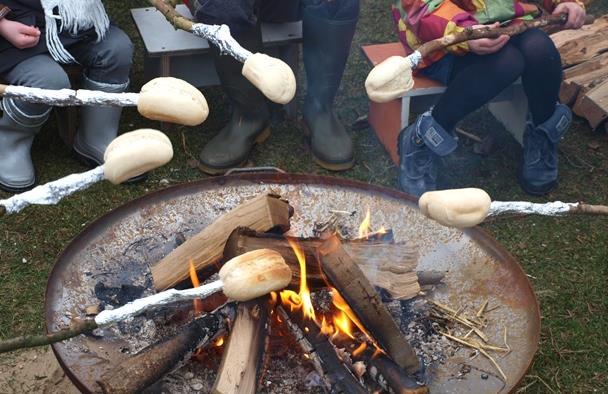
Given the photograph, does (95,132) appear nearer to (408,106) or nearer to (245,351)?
(408,106)

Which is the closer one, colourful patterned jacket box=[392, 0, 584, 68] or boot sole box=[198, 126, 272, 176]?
colourful patterned jacket box=[392, 0, 584, 68]

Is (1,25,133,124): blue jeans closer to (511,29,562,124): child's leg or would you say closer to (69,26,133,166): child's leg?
(69,26,133,166): child's leg

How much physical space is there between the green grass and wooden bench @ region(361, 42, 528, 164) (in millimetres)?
75

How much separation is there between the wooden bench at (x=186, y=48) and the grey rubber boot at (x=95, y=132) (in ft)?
1.11

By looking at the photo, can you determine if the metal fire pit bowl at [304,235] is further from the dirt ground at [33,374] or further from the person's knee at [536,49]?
the person's knee at [536,49]

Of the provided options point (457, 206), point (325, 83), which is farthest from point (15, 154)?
point (457, 206)

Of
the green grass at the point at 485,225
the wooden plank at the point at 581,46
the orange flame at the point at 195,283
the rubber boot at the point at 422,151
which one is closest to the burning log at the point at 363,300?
the orange flame at the point at 195,283

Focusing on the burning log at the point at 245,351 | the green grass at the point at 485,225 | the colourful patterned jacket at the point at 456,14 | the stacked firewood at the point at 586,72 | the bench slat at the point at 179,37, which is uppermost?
the colourful patterned jacket at the point at 456,14

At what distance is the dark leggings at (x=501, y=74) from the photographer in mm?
3596

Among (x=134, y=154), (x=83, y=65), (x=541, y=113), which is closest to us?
(x=134, y=154)

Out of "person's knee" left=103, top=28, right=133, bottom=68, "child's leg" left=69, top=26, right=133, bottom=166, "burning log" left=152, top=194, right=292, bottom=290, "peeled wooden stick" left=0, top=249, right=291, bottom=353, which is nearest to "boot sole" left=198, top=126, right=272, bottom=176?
"child's leg" left=69, top=26, right=133, bottom=166

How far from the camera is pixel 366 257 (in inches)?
97.3

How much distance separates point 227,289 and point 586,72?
3.14m

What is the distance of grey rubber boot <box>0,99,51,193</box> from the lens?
11.9 ft
